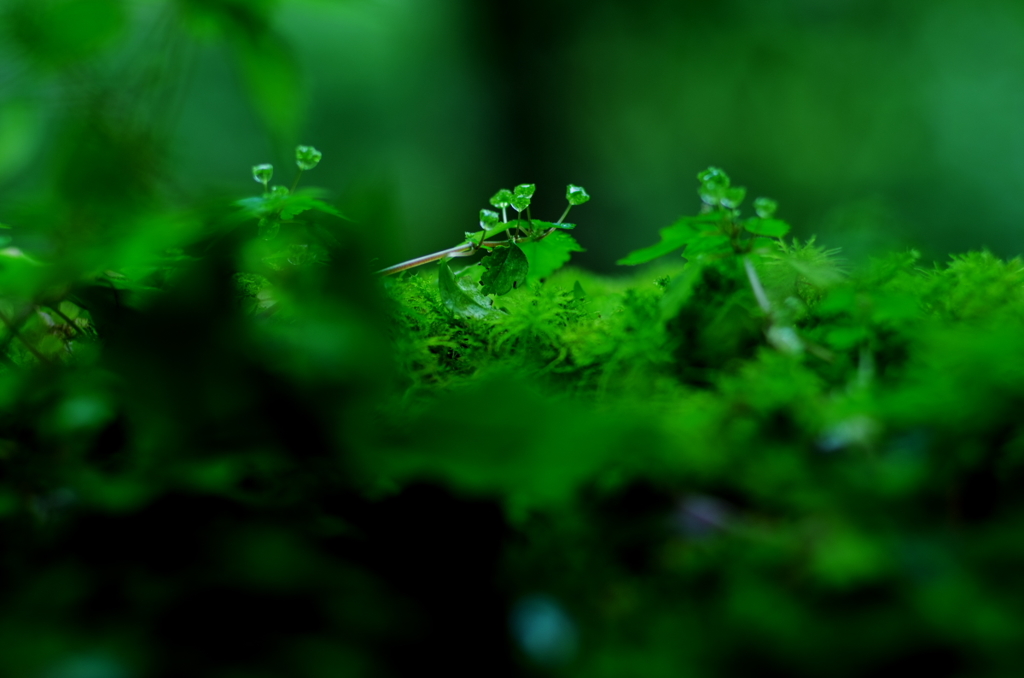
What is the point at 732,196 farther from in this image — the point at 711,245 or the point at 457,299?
the point at 457,299

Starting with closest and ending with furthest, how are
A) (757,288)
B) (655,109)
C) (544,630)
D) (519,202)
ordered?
(544,630), (757,288), (519,202), (655,109)

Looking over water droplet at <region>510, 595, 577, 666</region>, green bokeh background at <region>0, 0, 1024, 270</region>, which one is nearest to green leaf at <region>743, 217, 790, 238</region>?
water droplet at <region>510, 595, 577, 666</region>

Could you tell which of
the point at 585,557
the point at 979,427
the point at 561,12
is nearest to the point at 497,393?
the point at 585,557

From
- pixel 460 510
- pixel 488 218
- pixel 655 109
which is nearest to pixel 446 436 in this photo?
pixel 460 510

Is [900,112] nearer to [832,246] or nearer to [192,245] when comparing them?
[832,246]

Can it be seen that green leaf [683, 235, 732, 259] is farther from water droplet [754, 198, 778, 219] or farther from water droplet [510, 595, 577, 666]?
water droplet [510, 595, 577, 666]

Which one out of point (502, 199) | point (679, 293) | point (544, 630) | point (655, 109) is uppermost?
point (655, 109)

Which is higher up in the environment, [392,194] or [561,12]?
[561,12]
